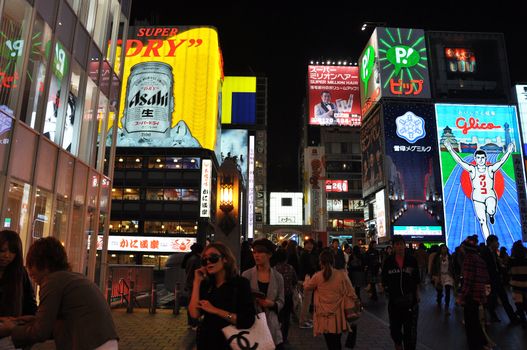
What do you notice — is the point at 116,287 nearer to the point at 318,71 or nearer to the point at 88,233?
the point at 88,233

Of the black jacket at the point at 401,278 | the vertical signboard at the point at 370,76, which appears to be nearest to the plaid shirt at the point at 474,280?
the black jacket at the point at 401,278

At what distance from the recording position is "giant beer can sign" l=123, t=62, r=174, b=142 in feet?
173

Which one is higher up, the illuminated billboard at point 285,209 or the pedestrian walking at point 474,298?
the illuminated billboard at point 285,209

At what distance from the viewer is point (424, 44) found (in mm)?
55594

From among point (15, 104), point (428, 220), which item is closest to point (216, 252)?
point (15, 104)

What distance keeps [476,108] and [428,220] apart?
1577 centimetres

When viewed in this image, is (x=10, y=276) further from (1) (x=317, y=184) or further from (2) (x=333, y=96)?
(2) (x=333, y=96)

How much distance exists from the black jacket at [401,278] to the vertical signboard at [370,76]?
164 ft

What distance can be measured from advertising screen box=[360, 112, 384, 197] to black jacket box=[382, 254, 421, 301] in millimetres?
46926

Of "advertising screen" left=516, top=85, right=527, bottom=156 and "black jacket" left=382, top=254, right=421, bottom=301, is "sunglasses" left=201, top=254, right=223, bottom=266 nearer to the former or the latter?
"black jacket" left=382, top=254, right=421, bottom=301

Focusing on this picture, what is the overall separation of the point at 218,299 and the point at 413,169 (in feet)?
167

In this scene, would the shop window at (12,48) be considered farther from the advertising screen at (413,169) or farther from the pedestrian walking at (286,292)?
the advertising screen at (413,169)

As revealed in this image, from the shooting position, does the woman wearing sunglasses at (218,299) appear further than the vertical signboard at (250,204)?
No

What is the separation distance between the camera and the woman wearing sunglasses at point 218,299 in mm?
3311
